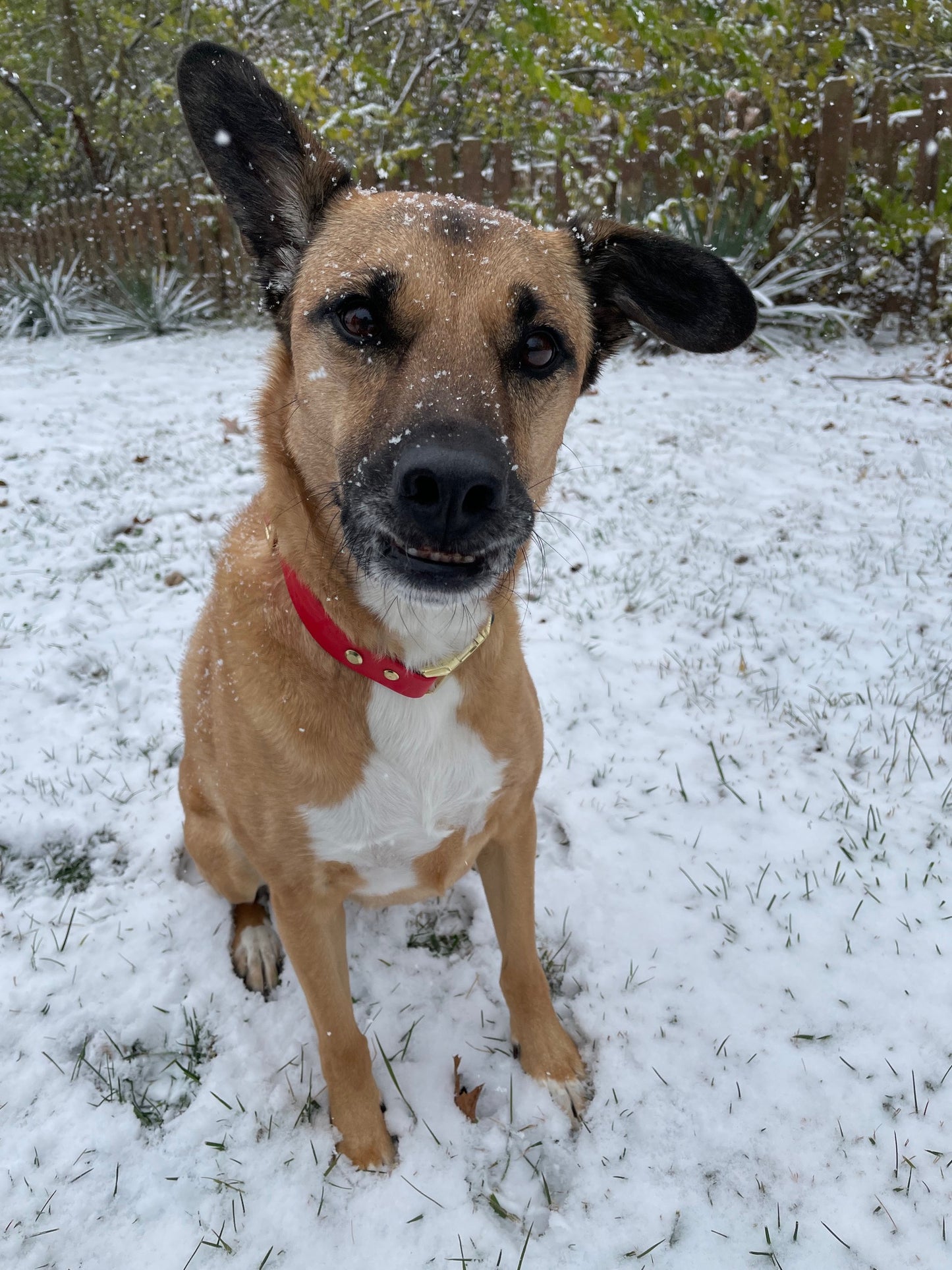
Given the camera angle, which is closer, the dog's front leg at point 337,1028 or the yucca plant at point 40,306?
the dog's front leg at point 337,1028

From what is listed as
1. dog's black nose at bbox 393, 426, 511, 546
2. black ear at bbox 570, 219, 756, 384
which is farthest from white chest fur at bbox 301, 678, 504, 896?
black ear at bbox 570, 219, 756, 384

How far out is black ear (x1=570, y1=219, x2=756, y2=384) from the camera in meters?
1.88

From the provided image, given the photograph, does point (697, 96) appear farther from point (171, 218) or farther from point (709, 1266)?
point (709, 1266)

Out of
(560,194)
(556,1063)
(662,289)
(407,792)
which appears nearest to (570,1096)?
(556,1063)

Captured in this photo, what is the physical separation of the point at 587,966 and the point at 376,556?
1.40 meters

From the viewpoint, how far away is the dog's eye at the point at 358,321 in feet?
5.36

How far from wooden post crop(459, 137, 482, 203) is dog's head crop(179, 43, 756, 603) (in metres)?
6.83

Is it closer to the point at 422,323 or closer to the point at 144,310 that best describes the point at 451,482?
the point at 422,323

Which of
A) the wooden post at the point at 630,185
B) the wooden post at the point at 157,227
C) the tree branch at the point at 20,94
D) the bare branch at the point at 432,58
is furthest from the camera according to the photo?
the tree branch at the point at 20,94

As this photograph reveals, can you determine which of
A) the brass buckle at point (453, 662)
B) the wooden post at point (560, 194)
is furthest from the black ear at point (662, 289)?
the wooden post at point (560, 194)

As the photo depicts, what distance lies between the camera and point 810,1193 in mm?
1614

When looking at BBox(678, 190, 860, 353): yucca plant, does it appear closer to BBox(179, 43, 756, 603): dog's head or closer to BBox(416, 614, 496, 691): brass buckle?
BBox(179, 43, 756, 603): dog's head

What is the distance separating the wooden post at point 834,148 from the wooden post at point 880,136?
185 mm

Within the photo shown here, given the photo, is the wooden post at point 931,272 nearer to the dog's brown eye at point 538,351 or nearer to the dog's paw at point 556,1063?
the dog's brown eye at point 538,351
